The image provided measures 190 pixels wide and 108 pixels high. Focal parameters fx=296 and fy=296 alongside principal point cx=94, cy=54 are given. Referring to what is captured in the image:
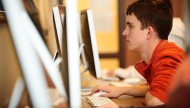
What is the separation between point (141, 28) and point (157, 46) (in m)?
0.12

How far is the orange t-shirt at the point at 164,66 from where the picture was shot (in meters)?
1.17

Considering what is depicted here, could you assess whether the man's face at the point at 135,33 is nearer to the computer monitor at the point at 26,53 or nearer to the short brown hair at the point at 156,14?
the short brown hair at the point at 156,14

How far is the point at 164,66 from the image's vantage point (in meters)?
1.23

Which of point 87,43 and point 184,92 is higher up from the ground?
point 184,92

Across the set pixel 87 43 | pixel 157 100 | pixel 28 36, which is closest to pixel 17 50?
pixel 28 36

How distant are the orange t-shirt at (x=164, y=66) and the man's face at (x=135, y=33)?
10cm

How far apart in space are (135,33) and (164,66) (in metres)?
0.32

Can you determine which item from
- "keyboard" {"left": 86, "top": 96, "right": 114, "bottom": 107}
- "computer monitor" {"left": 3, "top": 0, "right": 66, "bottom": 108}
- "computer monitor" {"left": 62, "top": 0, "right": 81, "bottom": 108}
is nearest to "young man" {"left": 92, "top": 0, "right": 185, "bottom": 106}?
"keyboard" {"left": 86, "top": 96, "right": 114, "bottom": 107}

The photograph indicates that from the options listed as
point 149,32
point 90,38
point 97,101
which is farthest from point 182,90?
point 90,38

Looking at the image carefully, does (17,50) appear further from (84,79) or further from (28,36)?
(84,79)

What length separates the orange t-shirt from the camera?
3.84 ft

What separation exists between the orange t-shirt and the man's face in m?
0.10

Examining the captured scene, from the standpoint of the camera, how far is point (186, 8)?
549 millimetres

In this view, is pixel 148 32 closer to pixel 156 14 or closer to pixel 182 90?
pixel 156 14
